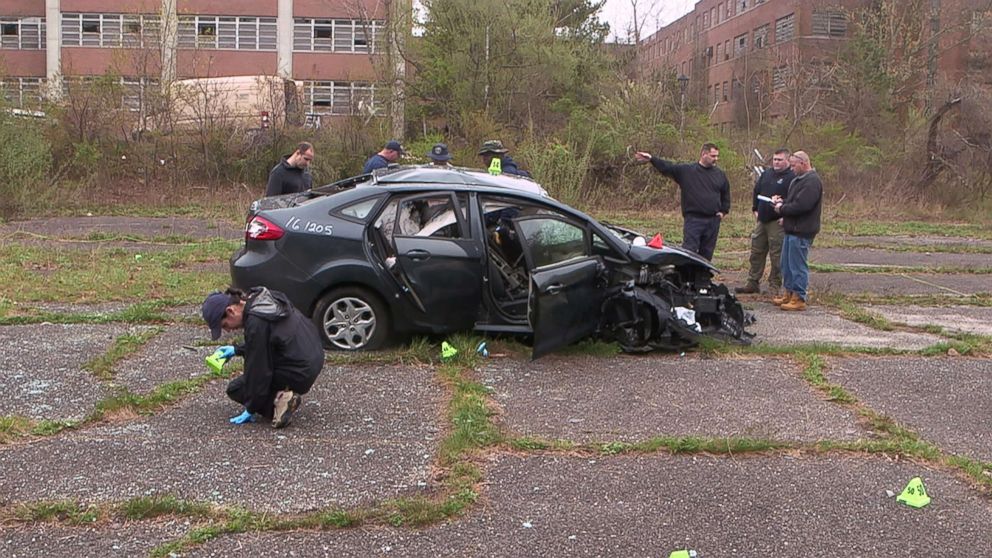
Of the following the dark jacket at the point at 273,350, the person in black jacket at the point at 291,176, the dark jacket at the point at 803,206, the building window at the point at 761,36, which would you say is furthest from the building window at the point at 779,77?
the dark jacket at the point at 273,350

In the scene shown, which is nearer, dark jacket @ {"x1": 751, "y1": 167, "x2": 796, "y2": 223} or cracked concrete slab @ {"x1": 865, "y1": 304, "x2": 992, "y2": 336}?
cracked concrete slab @ {"x1": 865, "y1": 304, "x2": 992, "y2": 336}

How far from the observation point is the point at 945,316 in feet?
36.4

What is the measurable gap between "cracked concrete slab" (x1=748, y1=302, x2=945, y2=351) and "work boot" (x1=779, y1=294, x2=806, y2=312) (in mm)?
116

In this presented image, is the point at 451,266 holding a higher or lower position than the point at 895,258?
higher

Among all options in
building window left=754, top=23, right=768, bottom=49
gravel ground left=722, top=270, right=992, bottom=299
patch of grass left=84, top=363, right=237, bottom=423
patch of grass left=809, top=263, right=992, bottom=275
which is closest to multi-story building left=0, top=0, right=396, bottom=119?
building window left=754, top=23, right=768, bottom=49

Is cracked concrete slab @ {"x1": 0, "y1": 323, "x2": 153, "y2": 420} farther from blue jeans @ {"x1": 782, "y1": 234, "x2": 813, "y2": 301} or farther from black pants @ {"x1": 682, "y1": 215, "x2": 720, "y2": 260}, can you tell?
blue jeans @ {"x1": 782, "y1": 234, "x2": 813, "y2": 301}

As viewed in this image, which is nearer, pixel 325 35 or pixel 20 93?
pixel 20 93

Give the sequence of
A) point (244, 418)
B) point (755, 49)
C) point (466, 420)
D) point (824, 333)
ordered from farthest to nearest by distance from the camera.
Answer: point (755, 49), point (824, 333), point (466, 420), point (244, 418)

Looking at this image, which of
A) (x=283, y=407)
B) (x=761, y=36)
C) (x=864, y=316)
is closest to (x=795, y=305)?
(x=864, y=316)

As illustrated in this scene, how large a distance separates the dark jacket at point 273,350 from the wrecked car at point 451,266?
1.96 metres

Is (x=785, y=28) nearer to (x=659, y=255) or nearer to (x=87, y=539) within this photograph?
(x=659, y=255)

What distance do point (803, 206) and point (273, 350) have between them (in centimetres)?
682

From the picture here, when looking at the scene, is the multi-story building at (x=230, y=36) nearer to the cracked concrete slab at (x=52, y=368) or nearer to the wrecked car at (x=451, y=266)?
the cracked concrete slab at (x=52, y=368)

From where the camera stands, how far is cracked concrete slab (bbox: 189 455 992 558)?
4410mm
